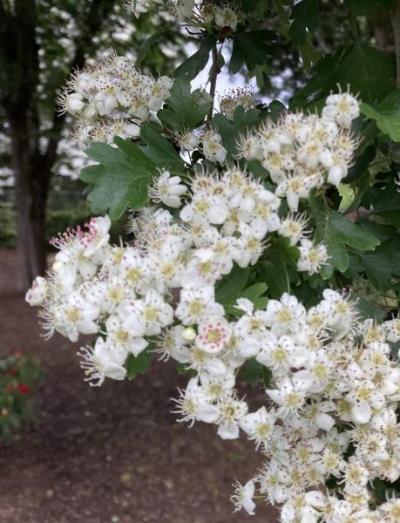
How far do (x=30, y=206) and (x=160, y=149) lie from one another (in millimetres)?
6791

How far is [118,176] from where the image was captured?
1.19 meters

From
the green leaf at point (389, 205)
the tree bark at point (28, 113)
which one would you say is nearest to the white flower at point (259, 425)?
the green leaf at point (389, 205)

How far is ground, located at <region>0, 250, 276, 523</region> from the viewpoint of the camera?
12.3 feet

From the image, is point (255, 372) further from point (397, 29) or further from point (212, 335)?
point (397, 29)

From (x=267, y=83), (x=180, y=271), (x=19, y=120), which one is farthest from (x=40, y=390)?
(x=180, y=271)

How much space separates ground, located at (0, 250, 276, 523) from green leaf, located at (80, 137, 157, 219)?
287 cm

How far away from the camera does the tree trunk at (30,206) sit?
745 centimetres

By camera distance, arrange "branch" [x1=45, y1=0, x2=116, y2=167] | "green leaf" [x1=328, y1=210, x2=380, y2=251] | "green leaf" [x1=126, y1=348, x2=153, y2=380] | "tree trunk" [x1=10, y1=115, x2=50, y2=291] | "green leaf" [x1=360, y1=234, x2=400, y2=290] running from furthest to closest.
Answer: "tree trunk" [x1=10, y1=115, x2=50, y2=291] < "branch" [x1=45, y1=0, x2=116, y2=167] < "green leaf" [x1=360, y1=234, x2=400, y2=290] < "green leaf" [x1=328, y1=210, x2=380, y2=251] < "green leaf" [x1=126, y1=348, x2=153, y2=380]

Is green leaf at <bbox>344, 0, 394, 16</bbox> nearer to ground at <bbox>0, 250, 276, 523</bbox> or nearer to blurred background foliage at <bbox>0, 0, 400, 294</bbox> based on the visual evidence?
blurred background foliage at <bbox>0, 0, 400, 294</bbox>

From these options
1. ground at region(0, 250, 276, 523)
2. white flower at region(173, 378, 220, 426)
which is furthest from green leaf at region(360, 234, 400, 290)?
ground at region(0, 250, 276, 523)

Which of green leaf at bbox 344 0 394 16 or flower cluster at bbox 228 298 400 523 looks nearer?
flower cluster at bbox 228 298 400 523

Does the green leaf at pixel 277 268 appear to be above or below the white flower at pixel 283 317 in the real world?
above

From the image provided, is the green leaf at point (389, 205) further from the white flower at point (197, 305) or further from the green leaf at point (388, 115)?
the white flower at point (197, 305)

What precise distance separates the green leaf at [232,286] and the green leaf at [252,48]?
79 cm
